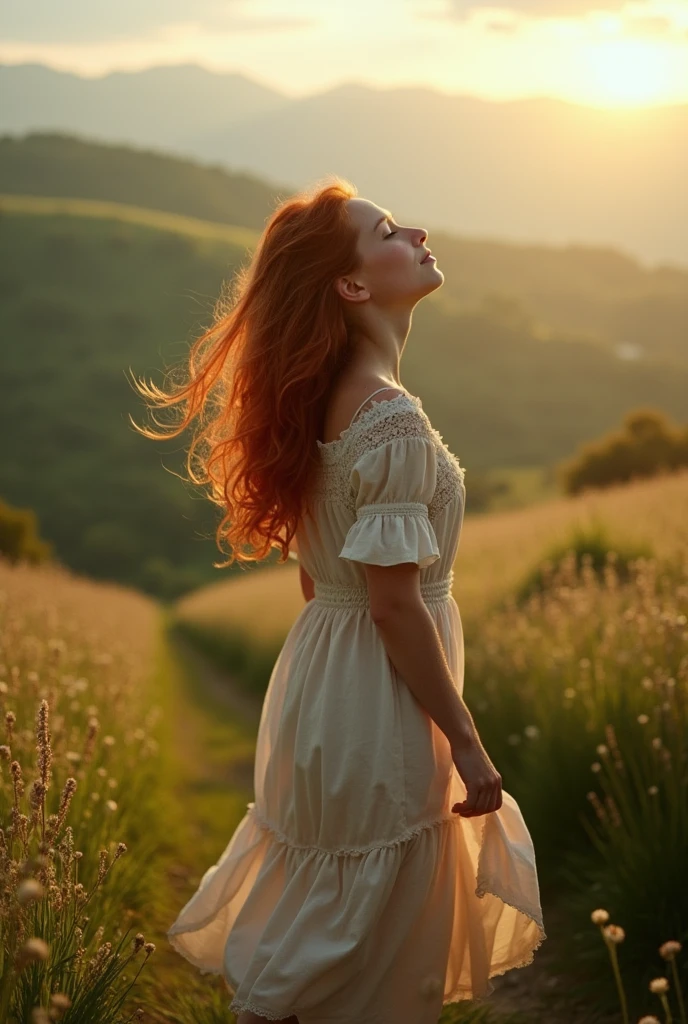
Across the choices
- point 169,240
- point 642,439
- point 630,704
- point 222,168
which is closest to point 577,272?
point 222,168

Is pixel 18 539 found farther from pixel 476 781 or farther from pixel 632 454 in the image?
pixel 476 781

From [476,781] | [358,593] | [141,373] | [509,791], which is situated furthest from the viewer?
[141,373]

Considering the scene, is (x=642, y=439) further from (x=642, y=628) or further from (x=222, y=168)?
(x=222, y=168)

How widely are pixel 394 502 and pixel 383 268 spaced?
74 centimetres

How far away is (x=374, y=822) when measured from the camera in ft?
9.61

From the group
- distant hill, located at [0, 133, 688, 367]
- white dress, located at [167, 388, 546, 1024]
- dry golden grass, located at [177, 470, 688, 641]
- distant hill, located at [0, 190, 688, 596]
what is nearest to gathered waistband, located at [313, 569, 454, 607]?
white dress, located at [167, 388, 546, 1024]

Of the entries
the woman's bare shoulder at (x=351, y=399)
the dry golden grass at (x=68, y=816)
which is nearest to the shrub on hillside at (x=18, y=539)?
the dry golden grass at (x=68, y=816)

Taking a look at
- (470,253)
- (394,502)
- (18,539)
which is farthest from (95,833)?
(470,253)

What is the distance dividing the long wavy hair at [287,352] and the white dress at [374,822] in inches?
4.8

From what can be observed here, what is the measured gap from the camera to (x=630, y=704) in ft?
15.8

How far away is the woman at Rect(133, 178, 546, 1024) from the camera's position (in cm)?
288

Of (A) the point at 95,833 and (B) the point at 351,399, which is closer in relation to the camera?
(B) the point at 351,399

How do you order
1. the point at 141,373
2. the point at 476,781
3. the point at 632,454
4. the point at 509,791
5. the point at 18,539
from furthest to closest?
the point at 141,373
the point at 632,454
the point at 18,539
the point at 509,791
the point at 476,781

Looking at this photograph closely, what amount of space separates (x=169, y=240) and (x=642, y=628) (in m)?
83.2
